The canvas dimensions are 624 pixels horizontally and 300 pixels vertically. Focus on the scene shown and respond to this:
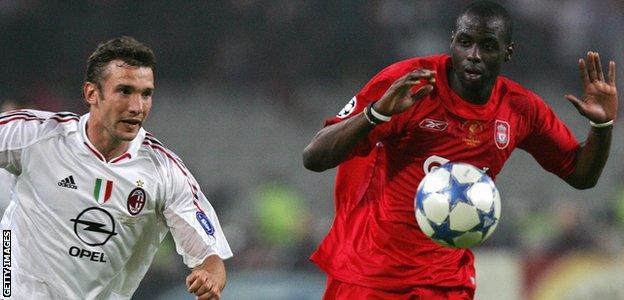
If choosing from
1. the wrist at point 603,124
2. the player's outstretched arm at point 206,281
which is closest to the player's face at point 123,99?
the player's outstretched arm at point 206,281

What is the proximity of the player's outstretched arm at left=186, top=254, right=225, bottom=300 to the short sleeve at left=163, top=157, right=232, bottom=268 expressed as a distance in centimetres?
11

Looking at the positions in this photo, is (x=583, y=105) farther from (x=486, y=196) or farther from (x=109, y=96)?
(x=109, y=96)

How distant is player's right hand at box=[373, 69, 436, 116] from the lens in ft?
13.4

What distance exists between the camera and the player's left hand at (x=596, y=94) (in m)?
4.87

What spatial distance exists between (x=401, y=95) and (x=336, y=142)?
0.35 m

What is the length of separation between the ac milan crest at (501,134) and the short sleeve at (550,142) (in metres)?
0.24

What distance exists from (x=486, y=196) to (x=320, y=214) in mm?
5453

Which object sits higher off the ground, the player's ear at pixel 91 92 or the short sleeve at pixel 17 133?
the player's ear at pixel 91 92

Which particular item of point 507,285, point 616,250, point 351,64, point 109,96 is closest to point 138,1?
point 351,64

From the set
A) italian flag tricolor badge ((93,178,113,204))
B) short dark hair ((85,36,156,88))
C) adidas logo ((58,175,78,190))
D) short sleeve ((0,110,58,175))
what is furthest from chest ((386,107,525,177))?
short sleeve ((0,110,58,175))

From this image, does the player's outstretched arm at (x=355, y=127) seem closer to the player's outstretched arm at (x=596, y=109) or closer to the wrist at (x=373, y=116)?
the wrist at (x=373, y=116)

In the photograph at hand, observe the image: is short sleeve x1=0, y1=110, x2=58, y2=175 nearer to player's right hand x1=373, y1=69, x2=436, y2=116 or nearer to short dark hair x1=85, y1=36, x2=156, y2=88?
short dark hair x1=85, y1=36, x2=156, y2=88

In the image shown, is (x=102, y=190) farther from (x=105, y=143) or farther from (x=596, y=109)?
(x=596, y=109)

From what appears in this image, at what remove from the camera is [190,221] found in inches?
173
